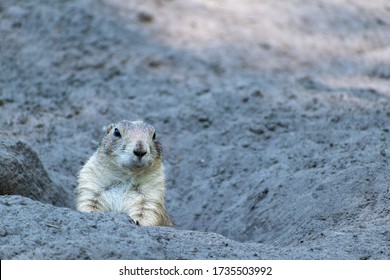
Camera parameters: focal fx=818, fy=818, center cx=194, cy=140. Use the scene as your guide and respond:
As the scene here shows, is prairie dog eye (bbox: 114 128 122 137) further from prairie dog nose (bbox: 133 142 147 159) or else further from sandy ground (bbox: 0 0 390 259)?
sandy ground (bbox: 0 0 390 259)

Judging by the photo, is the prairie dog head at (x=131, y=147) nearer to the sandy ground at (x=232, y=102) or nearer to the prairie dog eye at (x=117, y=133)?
the prairie dog eye at (x=117, y=133)

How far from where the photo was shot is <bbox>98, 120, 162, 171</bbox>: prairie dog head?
686cm

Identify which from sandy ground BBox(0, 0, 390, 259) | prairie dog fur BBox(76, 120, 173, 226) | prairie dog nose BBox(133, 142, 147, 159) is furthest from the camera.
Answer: sandy ground BBox(0, 0, 390, 259)

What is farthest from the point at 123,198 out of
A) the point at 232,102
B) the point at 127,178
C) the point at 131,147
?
the point at 232,102

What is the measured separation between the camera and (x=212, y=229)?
26.0 ft

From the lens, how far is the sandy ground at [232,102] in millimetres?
7184

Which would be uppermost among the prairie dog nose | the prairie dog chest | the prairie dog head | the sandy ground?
the prairie dog nose

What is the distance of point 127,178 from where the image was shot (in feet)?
23.5

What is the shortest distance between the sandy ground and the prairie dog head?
101cm

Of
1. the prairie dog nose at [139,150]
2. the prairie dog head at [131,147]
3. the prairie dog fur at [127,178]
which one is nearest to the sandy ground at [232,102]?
the prairie dog fur at [127,178]

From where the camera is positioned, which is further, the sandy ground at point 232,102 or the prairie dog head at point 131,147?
the sandy ground at point 232,102

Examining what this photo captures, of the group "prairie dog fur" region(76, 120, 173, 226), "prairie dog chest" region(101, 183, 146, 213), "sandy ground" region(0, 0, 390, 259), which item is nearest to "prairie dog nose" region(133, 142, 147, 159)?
"prairie dog fur" region(76, 120, 173, 226)

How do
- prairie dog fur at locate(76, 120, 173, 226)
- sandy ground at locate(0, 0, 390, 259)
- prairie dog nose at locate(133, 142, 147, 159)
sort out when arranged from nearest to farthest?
prairie dog nose at locate(133, 142, 147, 159), prairie dog fur at locate(76, 120, 173, 226), sandy ground at locate(0, 0, 390, 259)

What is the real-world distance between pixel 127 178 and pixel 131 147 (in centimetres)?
35
